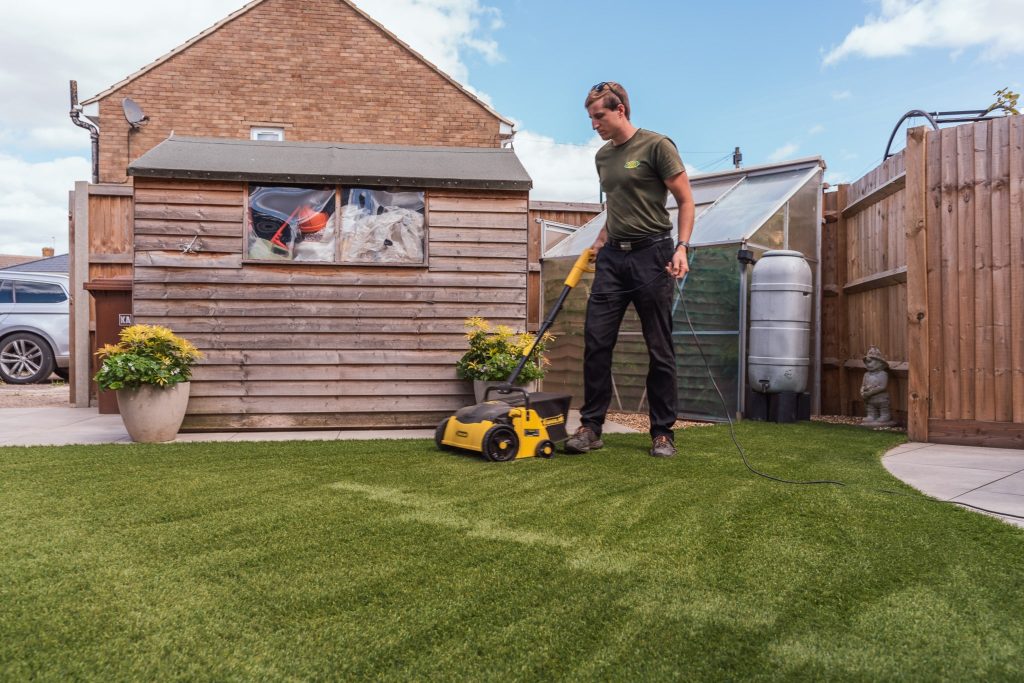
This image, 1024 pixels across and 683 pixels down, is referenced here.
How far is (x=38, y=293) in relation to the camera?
951 cm

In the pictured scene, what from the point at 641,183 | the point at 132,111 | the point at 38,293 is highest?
the point at 132,111

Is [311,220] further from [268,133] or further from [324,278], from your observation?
[268,133]

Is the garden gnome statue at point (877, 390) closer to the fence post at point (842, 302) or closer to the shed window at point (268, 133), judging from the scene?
the fence post at point (842, 302)

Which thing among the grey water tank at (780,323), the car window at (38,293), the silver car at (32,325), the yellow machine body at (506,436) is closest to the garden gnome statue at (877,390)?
the grey water tank at (780,323)

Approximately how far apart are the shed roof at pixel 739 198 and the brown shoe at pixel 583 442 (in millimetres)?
2690

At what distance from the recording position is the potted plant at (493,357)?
16.2 ft

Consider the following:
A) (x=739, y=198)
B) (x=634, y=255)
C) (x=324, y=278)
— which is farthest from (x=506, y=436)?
(x=739, y=198)

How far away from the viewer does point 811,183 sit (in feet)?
21.9

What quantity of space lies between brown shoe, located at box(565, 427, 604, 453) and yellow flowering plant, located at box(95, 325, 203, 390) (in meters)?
2.76

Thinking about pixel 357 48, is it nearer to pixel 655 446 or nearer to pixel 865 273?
pixel 865 273

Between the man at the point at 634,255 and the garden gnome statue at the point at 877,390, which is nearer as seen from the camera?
the man at the point at 634,255

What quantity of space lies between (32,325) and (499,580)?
33.7 feet

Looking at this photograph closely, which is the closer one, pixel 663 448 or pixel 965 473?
pixel 965 473

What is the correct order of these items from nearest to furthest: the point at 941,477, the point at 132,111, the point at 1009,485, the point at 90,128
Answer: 1. the point at 1009,485
2. the point at 941,477
3. the point at 132,111
4. the point at 90,128
